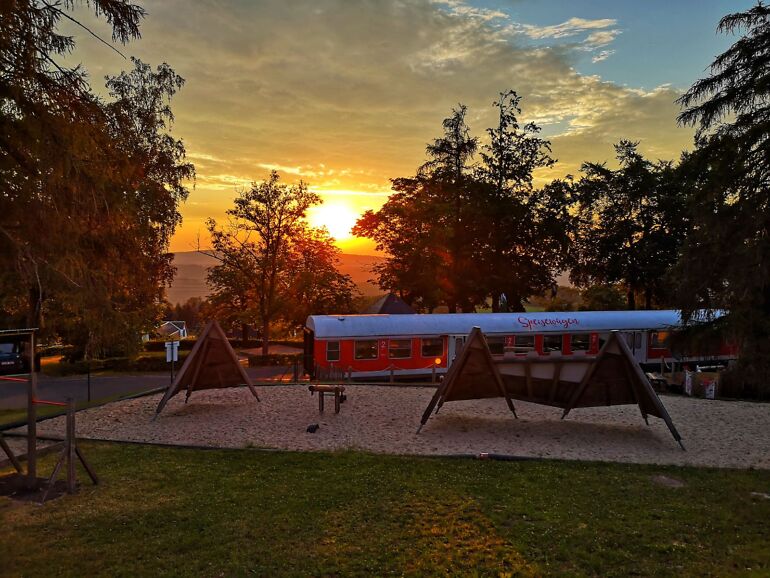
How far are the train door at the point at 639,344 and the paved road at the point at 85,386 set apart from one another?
18308 millimetres

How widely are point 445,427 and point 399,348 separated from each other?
1031cm

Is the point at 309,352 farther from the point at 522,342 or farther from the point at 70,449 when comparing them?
the point at 70,449

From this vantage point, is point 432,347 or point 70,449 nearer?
point 70,449

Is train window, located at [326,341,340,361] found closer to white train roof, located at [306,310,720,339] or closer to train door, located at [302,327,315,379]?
white train roof, located at [306,310,720,339]

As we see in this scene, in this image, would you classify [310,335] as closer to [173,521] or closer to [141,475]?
[141,475]

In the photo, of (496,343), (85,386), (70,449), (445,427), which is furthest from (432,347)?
(70,449)

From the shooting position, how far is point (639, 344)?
2770 cm

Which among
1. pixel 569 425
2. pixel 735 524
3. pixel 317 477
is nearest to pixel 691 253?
pixel 569 425

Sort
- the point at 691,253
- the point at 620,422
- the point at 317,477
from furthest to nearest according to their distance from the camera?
the point at 691,253 < the point at 620,422 < the point at 317,477

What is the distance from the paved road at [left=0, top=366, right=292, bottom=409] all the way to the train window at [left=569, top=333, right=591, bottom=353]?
1492 cm

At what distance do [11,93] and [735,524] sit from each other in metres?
12.8

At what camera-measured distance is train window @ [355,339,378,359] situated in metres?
23.7

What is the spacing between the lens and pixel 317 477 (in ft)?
31.7

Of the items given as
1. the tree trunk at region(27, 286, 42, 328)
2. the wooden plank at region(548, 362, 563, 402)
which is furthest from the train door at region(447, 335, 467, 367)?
the tree trunk at region(27, 286, 42, 328)
